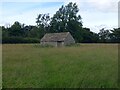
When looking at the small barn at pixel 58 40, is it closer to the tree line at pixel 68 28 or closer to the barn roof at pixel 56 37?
the barn roof at pixel 56 37

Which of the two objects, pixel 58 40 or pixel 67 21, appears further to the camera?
pixel 67 21

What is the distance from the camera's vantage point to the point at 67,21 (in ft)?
252

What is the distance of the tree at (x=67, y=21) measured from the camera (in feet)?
250

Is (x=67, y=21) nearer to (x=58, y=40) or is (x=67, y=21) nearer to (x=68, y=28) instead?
(x=68, y=28)

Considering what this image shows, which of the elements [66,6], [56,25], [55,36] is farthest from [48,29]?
[55,36]

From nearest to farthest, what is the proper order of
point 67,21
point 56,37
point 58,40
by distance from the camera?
point 58,40 < point 56,37 < point 67,21

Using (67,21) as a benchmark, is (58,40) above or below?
below

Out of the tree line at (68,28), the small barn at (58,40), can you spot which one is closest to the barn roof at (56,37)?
the small barn at (58,40)

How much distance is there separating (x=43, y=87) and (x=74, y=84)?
3.38 ft

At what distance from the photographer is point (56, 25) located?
7694 cm

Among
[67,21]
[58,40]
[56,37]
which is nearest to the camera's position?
[58,40]

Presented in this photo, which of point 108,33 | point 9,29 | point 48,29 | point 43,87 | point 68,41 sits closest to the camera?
point 43,87

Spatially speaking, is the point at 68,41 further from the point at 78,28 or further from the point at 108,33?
the point at 108,33

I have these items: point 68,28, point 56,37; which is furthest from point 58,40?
point 68,28
